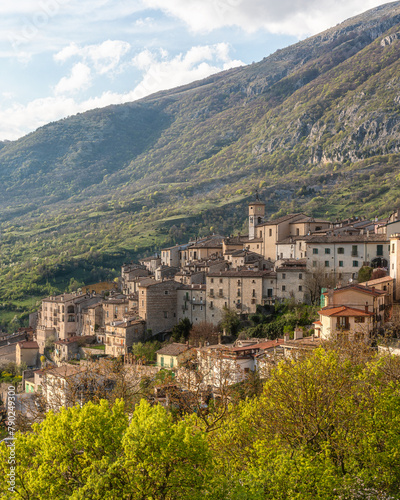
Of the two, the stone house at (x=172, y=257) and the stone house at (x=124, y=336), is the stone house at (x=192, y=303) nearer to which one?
the stone house at (x=124, y=336)

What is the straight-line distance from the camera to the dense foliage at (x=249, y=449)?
63.9 ft

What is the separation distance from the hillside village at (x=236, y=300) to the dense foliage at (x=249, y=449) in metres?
16.1

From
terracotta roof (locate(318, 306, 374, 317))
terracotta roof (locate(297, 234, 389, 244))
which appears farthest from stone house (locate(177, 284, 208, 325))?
terracotta roof (locate(318, 306, 374, 317))

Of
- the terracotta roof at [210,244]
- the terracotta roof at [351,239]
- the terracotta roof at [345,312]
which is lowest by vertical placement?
the terracotta roof at [345,312]

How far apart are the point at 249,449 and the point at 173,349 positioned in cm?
3628

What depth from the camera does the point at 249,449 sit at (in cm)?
2405

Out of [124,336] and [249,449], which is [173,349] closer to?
[124,336]

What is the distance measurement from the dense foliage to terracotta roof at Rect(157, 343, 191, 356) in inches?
1257

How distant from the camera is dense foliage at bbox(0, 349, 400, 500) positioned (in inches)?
767

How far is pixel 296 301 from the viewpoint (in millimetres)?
63906

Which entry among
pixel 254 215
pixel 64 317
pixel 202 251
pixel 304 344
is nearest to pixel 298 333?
pixel 304 344

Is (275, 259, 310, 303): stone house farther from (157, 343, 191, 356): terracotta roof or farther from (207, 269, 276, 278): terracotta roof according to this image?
(157, 343, 191, 356): terracotta roof

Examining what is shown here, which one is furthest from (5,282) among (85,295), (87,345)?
(87,345)

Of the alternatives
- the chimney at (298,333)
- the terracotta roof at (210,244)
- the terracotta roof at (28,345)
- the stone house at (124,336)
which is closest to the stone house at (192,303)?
the stone house at (124,336)
